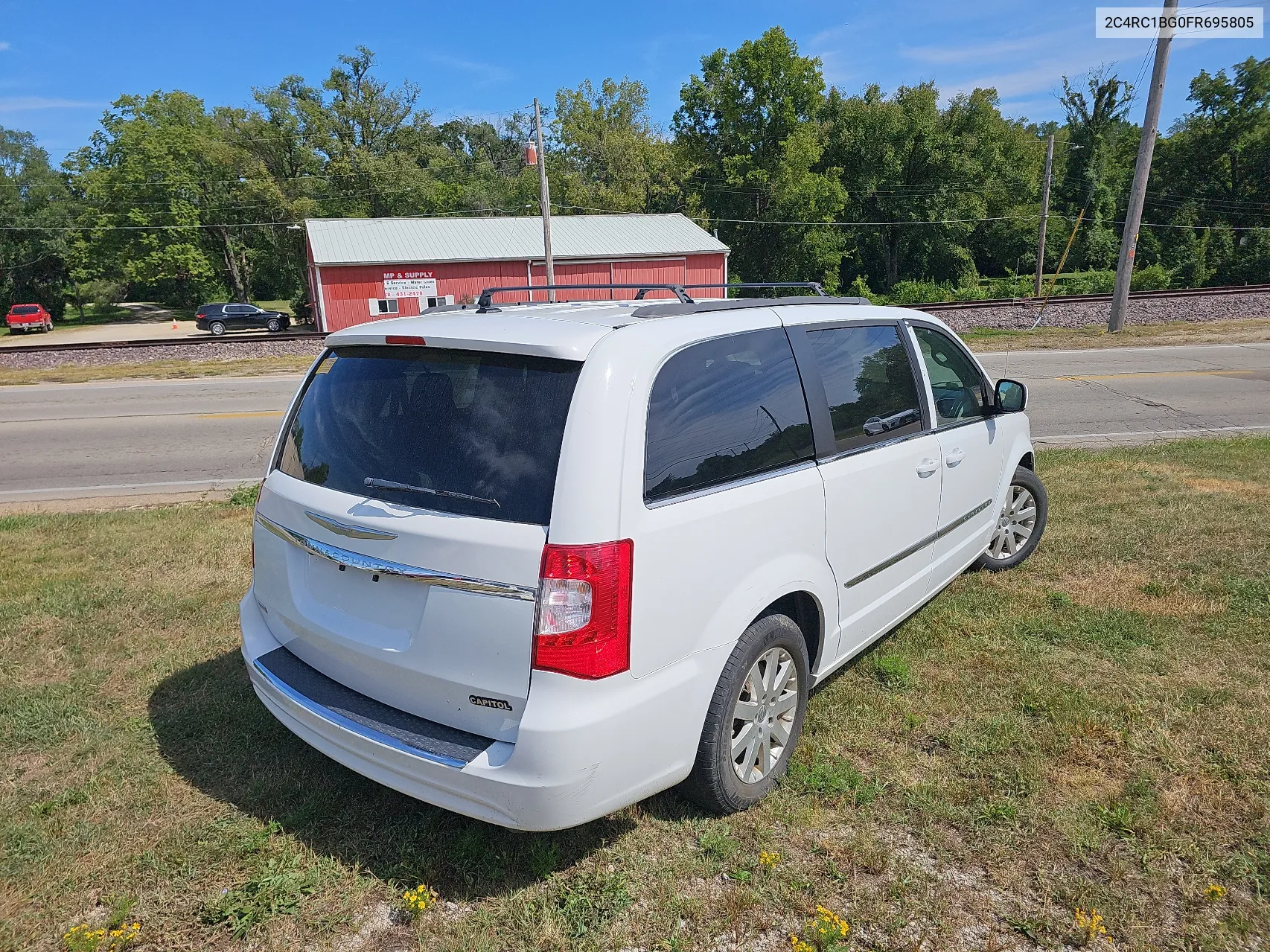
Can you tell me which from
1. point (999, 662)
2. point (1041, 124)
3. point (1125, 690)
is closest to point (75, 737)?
A: point (999, 662)

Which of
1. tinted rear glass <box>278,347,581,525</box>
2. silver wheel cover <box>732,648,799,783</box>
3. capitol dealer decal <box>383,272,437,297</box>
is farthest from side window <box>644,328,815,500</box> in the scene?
capitol dealer decal <box>383,272,437,297</box>

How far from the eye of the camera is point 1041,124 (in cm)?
7731

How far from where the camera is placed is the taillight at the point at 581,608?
7.91ft

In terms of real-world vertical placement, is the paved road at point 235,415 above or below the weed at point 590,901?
below

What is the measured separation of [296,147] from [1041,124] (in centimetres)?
6743

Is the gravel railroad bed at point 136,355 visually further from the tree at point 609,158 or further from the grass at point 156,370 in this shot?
the tree at point 609,158

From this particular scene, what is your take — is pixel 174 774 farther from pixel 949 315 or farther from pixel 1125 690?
pixel 949 315

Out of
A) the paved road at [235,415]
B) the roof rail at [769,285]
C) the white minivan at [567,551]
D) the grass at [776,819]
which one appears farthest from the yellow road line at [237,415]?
the white minivan at [567,551]

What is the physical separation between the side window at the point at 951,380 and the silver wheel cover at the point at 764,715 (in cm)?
179

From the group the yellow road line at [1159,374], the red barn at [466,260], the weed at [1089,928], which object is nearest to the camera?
the weed at [1089,928]

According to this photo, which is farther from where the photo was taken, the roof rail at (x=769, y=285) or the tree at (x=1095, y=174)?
the tree at (x=1095, y=174)

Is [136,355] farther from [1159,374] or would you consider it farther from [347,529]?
[1159,374]

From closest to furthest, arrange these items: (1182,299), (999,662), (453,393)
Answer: (453,393), (999,662), (1182,299)

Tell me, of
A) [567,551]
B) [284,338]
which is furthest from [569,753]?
[284,338]
